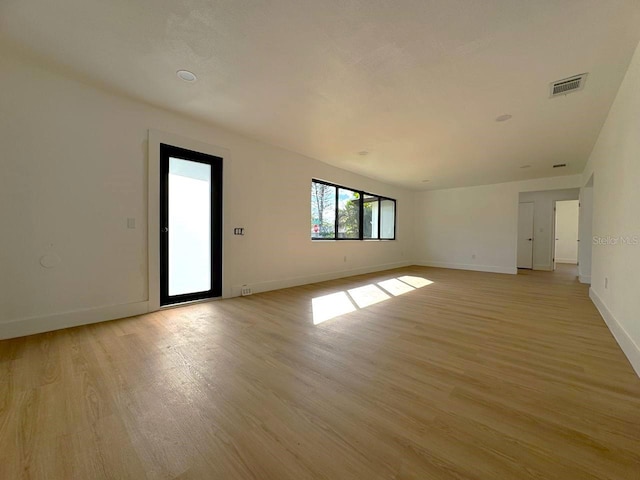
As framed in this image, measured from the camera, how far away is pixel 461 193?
7.82 metres

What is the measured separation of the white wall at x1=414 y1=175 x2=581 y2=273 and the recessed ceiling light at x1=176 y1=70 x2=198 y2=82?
25.3 feet

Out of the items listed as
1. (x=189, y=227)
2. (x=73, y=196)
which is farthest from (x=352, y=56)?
(x=73, y=196)

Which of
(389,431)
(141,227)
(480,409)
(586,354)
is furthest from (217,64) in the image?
(586,354)

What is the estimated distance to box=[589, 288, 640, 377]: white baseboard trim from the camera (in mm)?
1873

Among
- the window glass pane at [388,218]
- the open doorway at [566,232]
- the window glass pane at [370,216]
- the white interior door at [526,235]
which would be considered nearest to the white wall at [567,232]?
the open doorway at [566,232]

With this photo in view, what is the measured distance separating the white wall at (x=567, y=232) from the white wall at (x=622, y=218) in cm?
786

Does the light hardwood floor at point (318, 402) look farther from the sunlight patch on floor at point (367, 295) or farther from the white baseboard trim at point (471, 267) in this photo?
the white baseboard trim at point (471, 267)

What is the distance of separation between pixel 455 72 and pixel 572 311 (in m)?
3.47

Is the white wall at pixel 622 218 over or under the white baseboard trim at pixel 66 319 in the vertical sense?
over

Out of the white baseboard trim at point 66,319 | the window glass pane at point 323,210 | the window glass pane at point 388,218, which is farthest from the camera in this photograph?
the window glass pane at point 388,218

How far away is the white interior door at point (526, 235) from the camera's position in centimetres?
798

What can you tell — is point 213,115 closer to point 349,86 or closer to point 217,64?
point 217,64

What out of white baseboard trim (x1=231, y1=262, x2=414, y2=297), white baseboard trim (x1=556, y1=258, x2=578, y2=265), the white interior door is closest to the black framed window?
white baseboard trim (x1=231, y1=262, x2=414, y2=297)

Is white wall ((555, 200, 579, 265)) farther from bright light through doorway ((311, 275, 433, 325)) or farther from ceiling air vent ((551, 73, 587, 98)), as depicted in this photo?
ceiling air vent ((551, 73, 587, 98))
